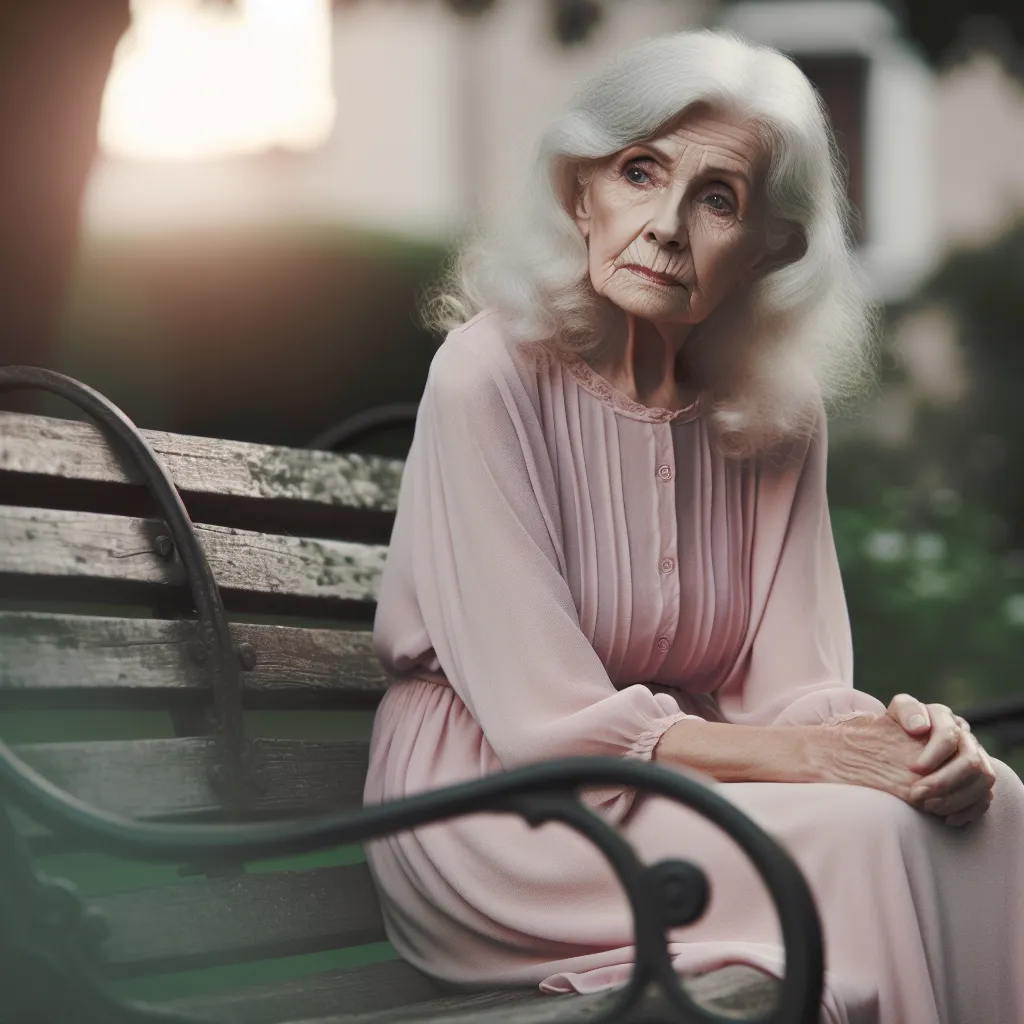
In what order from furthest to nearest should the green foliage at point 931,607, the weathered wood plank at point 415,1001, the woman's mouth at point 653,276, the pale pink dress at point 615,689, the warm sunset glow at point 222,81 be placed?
the warm sunset glow at point 222,81 → the green foliage at point 931,607 → the woman's mouth at point 653,276 → the pale pink dress at point 615,689 → the weathered wood plank at point 415,1001

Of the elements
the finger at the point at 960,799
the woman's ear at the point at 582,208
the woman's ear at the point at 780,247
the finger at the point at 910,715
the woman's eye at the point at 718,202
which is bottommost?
the finger at the point at 960,799

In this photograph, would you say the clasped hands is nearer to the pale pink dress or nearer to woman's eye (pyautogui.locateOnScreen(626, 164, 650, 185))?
the pale pink dress

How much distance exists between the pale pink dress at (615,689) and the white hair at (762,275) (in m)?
0.08

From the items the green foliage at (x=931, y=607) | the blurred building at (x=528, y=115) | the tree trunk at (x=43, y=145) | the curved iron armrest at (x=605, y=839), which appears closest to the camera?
the curved iron armrest at (x=605, y=839)

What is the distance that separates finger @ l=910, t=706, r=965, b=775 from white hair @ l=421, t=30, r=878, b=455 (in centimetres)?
64

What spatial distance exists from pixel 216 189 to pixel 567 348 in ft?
26.5

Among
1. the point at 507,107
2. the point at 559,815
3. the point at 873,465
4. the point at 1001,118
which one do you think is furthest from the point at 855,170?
the point at 559,815

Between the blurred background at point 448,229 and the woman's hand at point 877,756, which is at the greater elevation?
the blurred background at point 448,229

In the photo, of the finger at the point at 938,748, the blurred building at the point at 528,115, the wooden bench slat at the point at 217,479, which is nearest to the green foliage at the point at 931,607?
the blurred building at the point at 528,115

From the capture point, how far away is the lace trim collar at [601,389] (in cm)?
284

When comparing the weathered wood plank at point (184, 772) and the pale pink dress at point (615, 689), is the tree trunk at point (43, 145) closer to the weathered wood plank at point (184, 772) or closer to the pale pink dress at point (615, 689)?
the weathered wood plank at point (184, 772)

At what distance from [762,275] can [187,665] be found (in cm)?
113

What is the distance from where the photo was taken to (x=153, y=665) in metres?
2.81

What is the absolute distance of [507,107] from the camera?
1275cm
